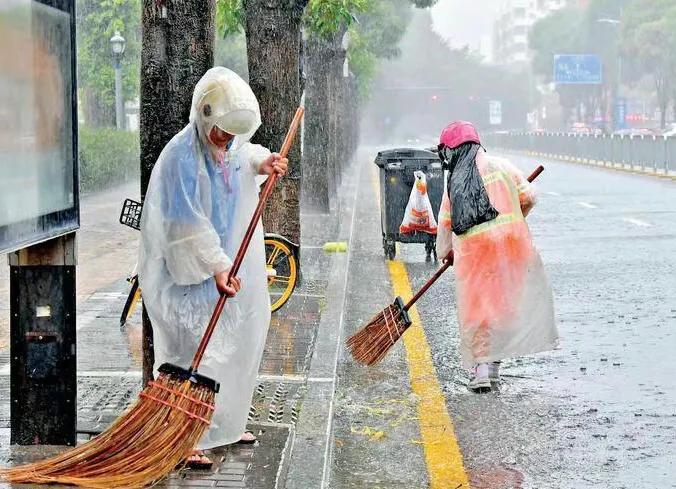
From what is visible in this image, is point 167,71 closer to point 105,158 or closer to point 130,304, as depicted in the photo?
point 130,304

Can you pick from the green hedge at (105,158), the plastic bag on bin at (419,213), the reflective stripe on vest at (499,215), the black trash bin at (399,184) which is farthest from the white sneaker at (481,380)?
the green hedge at (105,158)

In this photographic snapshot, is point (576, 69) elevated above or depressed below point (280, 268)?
above

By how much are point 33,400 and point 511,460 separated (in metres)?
2.16

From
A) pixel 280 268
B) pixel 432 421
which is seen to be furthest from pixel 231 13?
pixel 432 421

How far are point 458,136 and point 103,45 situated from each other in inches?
1329

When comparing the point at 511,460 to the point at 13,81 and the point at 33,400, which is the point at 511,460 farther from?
the point at 13,81

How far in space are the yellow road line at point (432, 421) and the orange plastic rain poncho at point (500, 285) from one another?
36 centimetres

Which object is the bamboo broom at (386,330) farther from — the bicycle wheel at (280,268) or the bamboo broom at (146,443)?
the bamboo broom at (146,443)

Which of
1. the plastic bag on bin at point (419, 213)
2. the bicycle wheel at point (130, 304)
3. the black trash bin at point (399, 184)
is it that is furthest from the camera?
the black trash bin at point (399, 184)

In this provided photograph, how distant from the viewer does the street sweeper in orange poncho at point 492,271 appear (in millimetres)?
8000

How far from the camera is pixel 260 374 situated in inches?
307

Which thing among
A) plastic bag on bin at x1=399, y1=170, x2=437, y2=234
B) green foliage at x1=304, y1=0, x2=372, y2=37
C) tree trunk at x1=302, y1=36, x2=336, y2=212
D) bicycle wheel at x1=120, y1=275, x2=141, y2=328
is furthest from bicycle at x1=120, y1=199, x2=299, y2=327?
tree trunk at x1=302, y1=36, x2=336, y2=212

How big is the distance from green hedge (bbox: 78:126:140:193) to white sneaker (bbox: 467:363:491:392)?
2130cm

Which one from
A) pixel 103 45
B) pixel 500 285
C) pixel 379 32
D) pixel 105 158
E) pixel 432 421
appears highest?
pixel 379 32
